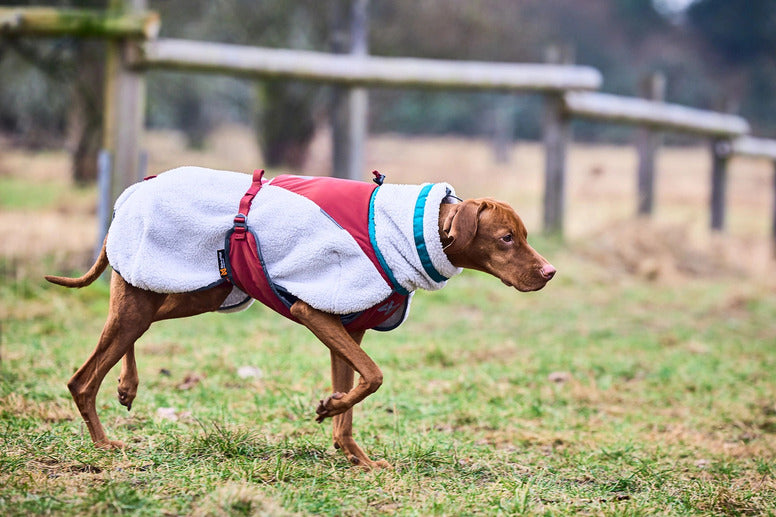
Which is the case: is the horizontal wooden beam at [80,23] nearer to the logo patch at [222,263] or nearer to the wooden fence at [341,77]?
the wooden fence at [341,77]

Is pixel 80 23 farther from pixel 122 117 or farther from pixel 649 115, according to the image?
pixel 649 115

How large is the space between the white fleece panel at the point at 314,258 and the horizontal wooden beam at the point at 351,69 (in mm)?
4984

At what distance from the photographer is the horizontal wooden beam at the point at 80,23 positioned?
7875 mm

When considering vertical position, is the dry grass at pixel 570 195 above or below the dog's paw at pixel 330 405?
above

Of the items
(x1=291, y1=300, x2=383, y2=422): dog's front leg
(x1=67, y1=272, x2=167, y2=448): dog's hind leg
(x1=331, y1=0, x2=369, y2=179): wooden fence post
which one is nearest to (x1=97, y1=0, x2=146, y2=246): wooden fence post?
(x1=331, y1=0, x2=369, y2=179): wooden fence post

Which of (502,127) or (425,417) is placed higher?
(502,127)

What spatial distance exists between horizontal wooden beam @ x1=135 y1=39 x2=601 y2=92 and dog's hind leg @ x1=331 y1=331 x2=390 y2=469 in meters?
5.11

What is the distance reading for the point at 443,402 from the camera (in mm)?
5152

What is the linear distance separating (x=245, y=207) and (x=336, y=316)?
602 mm

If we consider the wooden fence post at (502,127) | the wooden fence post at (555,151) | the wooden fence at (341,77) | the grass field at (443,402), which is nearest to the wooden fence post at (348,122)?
the wooden fence at (341,77)

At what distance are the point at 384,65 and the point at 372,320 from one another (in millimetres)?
5767

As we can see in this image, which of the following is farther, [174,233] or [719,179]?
[719,179]

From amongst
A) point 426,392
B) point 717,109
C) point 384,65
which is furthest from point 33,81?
point 426,392

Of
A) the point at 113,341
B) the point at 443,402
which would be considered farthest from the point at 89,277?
the point at 443,402
